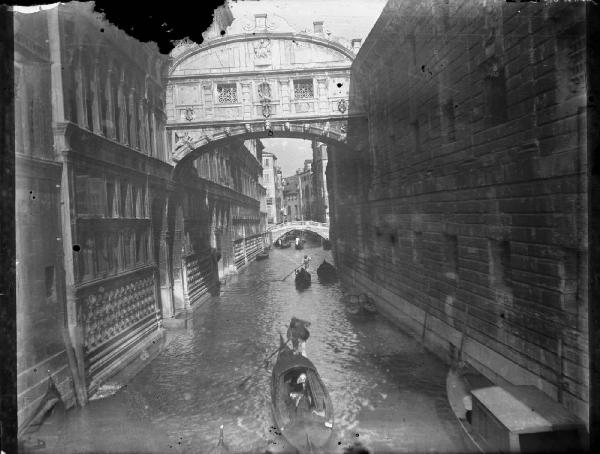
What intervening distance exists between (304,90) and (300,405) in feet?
41.1

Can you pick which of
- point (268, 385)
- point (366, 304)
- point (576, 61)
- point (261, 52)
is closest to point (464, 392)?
point (268, 385)

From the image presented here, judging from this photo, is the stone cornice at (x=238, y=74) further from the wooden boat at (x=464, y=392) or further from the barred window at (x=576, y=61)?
the wooden boat at (x=464, y=392)

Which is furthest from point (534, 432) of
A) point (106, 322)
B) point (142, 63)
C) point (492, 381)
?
point (142, 63)

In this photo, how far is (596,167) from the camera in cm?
622

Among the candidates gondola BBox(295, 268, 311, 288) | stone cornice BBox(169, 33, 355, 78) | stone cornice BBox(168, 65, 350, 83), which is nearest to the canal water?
gondola BBox(295, 268, 311, 288)

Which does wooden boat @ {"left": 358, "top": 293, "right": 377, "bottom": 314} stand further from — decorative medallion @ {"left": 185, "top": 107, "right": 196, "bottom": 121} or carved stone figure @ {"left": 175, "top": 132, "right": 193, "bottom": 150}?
decorative medallion @ {"left": 185, "top": 107, "right": 196, "bottom": 121}

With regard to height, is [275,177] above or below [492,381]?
above

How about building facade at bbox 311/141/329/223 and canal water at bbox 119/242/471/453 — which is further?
building facade at bbox 311/141/329/223

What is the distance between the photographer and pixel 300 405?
8.29 m

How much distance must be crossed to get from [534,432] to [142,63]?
13609 millimetres

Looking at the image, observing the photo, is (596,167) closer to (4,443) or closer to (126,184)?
(4,443)

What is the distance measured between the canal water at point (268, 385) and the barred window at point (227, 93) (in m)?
8.64

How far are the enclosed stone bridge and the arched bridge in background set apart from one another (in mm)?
32280

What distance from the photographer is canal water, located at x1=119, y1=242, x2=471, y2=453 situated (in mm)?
8320
